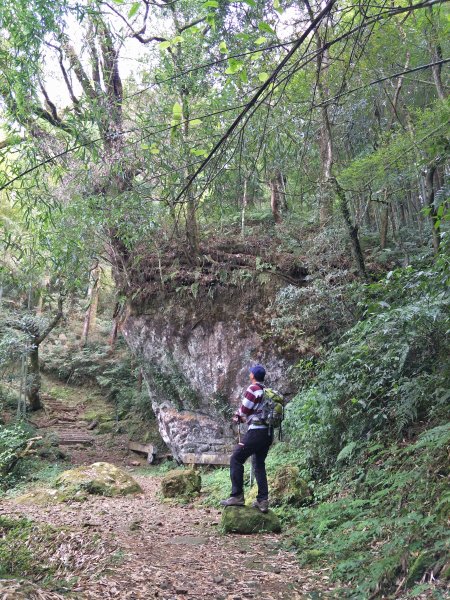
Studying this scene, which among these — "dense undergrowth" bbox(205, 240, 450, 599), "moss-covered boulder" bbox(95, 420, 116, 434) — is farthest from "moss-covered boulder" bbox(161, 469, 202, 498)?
"moss-covered boulder" bbox(95, 420, 116, 434)

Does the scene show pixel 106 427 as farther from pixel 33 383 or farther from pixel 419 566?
pixel 419 566

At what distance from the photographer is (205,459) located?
10930mm

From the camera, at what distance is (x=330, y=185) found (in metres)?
8.45

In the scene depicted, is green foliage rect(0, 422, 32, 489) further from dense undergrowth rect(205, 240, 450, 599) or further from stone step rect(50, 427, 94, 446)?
dense undergrowth rect(205, 240, 450, 599)

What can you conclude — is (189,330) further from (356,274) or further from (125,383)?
(125,383)

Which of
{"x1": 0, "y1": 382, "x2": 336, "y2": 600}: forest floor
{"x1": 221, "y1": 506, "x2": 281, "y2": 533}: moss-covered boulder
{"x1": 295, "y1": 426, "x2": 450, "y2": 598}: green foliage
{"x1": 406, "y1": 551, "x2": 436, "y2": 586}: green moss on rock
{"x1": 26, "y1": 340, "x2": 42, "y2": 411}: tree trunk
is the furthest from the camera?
{"x1": 26, "y1": 340, "x2": 42, "y2": 411}: tree trunk

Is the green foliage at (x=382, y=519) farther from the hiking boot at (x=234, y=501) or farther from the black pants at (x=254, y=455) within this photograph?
the hiking boot at (x=234, y=501)

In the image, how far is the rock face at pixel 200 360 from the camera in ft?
35.9

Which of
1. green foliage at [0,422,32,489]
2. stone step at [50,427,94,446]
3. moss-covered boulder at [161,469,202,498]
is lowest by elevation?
stone step at [50,427,94,446]

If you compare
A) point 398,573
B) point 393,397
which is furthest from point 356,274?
point 398,573

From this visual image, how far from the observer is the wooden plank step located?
10719 mm

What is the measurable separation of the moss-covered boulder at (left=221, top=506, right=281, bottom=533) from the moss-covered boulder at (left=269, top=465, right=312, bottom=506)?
21.2 inches

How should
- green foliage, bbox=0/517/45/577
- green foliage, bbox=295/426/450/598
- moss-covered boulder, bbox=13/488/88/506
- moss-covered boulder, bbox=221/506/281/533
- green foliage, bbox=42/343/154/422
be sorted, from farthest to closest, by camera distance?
green foliage, bbox=42/343/154/422
moss-covered boulder, bbox=13/488/88/506
moss-covered boulder, bbox=221/506/281/533
green foliage, bbox=0/517/45/577
green foliage, bbox=295/426/450/598

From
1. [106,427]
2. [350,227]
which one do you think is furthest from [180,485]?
[106,427]
